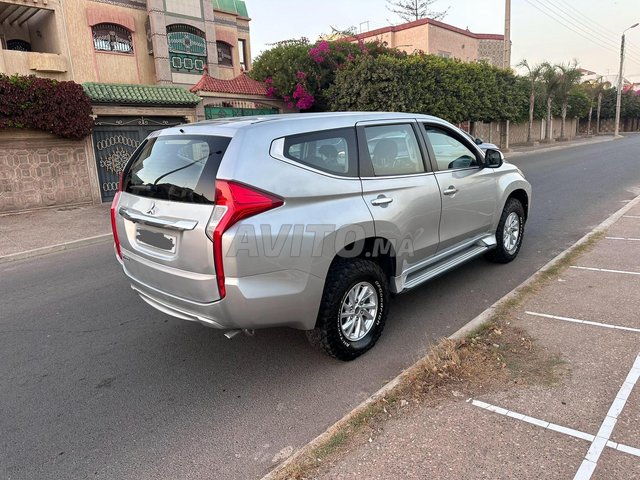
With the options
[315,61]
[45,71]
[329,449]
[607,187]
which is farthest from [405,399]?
[45,71]

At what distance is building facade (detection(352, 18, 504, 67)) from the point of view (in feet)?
88.6

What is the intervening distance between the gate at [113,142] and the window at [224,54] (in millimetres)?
10030

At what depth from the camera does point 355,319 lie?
3.56 m

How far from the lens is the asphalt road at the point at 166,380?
8.66 ft

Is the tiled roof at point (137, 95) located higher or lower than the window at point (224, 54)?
lower

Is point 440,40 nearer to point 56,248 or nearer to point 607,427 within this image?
point 56,248

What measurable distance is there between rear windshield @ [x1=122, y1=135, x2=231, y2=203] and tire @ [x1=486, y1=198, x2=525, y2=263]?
3653mm

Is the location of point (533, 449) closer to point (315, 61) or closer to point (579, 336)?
point (579, 336)

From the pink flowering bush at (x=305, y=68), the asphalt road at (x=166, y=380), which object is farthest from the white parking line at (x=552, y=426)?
the pink flowering bush at (x=305, y=68)

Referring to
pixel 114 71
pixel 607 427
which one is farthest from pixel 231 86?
pixel 607 427

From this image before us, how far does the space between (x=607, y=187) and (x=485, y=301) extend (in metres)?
9.14

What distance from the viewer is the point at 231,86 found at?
49.5ft

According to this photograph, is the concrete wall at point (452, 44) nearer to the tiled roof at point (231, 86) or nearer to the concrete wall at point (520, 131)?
the concrete wall at point (520, 131)

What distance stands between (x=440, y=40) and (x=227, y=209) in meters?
29.0
